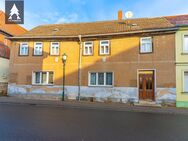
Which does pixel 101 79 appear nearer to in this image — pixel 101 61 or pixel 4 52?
pixel 101 61

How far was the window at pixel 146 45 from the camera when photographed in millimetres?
15664

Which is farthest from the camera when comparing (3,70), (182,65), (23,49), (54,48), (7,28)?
(7,28)

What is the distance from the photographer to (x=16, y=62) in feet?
61.1

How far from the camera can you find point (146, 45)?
51.9 feet

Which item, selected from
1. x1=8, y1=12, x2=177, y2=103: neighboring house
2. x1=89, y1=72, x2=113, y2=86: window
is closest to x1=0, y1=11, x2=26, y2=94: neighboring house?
x1=8, y1=12, x2=177, y2=103: neighboring house

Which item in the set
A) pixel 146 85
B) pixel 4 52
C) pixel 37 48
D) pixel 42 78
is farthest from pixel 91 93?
pixel 4 52

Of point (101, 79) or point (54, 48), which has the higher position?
point (54, 48)

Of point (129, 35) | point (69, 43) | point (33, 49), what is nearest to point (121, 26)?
point (129, 35)

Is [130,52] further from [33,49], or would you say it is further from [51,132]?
[51,132]

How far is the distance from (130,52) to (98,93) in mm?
4628

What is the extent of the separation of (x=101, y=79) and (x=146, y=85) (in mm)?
4007

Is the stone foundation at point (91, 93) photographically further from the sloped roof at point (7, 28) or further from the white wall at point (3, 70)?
the sloped roof at point (7, 28)

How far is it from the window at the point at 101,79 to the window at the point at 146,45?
3.51 metres

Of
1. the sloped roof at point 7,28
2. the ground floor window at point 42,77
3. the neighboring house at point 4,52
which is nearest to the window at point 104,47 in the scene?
the ground floor window at point 42,77
